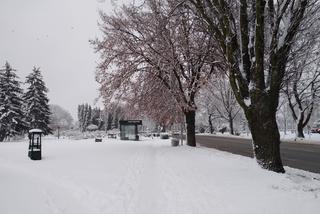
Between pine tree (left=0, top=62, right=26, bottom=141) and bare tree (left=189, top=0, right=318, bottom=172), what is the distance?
40.6 metres

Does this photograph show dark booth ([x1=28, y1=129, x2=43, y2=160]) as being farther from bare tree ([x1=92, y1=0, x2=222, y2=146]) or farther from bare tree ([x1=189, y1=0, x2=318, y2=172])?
bare tree ([x1=189, y1=0, x2=318, y2=172])

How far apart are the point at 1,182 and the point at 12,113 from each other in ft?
122

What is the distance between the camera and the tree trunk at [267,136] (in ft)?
32.5

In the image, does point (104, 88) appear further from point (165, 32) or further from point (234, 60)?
point (234, 60)

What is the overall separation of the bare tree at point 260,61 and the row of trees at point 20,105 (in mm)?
40748

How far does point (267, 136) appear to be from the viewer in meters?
9.92

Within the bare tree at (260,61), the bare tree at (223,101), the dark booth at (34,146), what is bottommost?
the dark booth at (34,146)

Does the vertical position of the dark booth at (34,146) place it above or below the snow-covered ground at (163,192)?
above

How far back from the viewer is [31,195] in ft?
29.0

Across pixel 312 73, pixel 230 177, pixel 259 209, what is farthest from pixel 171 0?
pixel 312 73

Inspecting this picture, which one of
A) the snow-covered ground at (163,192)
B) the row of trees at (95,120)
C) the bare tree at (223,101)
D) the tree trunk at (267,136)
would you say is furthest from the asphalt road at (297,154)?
the row of trees at (95,120)

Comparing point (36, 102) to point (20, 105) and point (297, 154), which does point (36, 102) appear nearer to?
point (20, 105)

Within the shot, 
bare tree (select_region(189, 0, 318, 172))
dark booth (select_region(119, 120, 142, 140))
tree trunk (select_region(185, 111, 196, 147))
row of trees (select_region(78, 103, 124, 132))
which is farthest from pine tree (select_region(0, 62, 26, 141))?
row of trees (select_region(78, 103, 124, 132))

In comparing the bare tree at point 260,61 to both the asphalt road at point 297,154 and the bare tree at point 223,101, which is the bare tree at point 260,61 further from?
the bare tree at point 223,101
